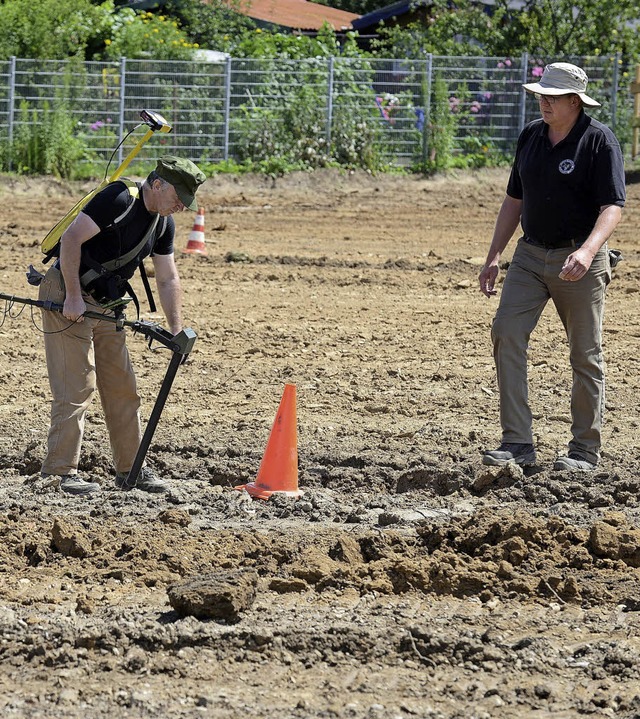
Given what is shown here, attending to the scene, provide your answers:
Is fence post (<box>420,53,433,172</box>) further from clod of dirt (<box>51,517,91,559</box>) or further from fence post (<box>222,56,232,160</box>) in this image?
clod of dirt (<box>51,517,91,559</box>)

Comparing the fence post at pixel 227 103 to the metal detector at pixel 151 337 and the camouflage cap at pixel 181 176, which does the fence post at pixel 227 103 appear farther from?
the camouflage cap at pixel 181 176

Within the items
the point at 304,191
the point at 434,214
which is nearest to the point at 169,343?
the point at 434,214

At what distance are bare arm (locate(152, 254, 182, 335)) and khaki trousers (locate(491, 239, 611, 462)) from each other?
72.2 inches

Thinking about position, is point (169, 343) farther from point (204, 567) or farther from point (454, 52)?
point (454, 52)

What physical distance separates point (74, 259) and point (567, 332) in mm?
2823

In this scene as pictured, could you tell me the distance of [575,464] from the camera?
6844 millimetres

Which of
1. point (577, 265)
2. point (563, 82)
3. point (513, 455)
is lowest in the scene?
point (513, 455)

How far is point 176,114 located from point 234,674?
19135 millimetres

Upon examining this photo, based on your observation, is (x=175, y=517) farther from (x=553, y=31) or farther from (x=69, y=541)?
(x=553, y=31)

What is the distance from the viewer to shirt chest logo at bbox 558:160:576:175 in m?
6.54

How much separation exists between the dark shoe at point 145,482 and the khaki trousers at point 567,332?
201cm

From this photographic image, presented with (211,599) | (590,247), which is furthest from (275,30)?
(211,599)

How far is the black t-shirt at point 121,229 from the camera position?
605 cm

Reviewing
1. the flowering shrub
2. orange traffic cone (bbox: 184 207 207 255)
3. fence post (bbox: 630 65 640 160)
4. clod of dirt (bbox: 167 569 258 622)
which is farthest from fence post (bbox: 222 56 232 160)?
clod of dirt (bbox: 167 569 258 622)
